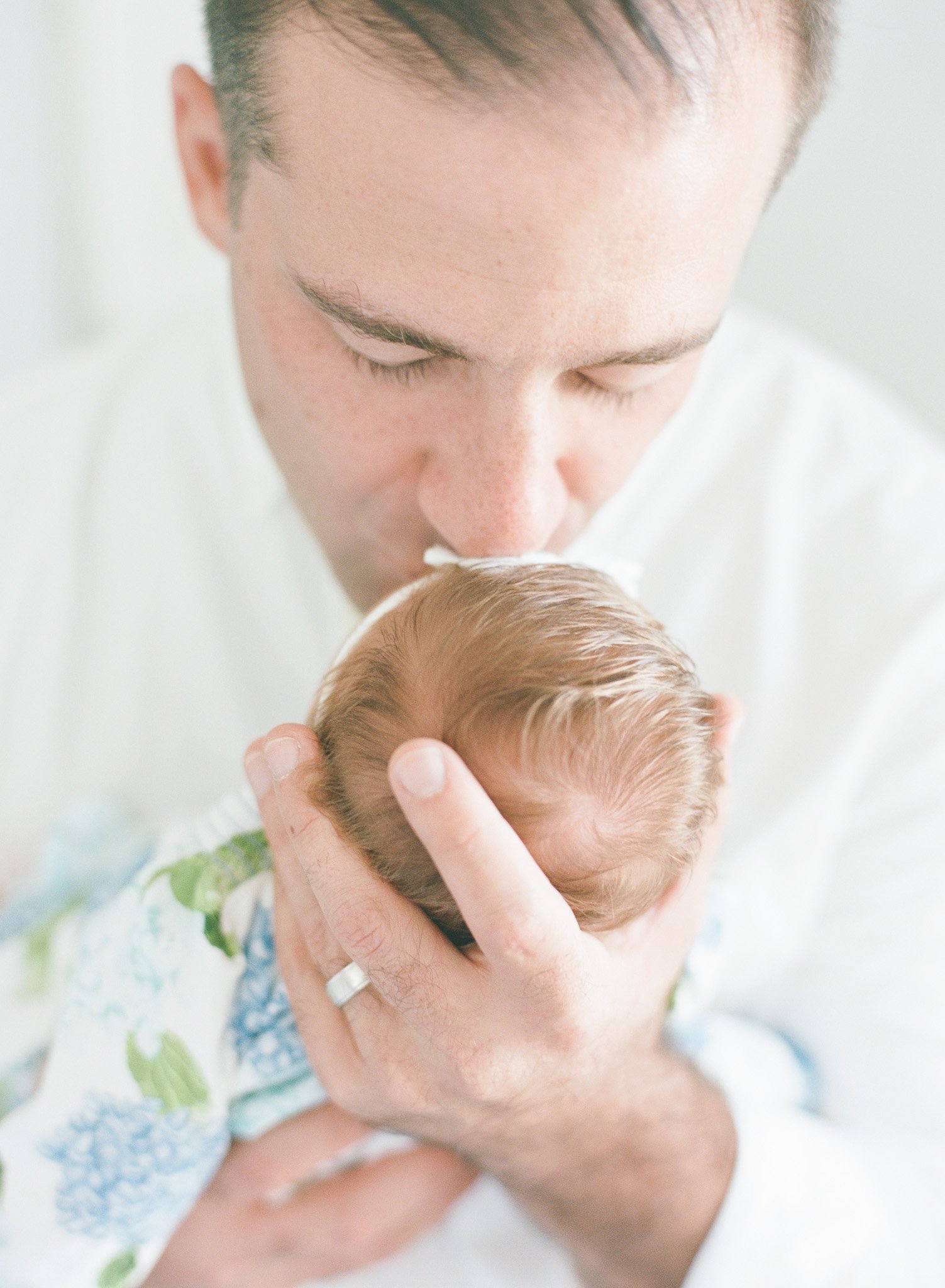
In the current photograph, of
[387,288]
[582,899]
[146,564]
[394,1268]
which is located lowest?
[394,1268]

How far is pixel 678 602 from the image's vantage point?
4.92 ft

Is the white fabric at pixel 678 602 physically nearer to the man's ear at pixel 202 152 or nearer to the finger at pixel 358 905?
the man's ear at pixel 202 152

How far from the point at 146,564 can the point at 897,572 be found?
1117mm

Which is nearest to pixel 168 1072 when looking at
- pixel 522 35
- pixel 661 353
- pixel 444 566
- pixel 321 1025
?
pixel 321 1025

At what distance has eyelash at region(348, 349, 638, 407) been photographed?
0.88m

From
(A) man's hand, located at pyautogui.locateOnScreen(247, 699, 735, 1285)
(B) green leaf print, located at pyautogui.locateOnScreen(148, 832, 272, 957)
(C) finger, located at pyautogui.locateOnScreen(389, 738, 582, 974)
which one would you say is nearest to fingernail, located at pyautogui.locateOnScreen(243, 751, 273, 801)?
(A) man's hand, located at pyautogui.locateOnScreen(247, 699, 735, 1285)

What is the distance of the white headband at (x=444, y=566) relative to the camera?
2.99 ft

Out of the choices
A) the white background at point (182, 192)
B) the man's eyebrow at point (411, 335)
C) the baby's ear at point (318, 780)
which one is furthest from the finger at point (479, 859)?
the white background at point (182, 192)

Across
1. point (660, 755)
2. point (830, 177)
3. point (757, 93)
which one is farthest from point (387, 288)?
point (830, 177)

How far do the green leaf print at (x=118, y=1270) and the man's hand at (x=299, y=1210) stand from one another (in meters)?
0.08

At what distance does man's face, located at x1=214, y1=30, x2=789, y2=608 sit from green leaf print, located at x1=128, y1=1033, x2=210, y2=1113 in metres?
0.54

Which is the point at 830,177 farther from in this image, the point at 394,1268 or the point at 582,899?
the point at 394,1268

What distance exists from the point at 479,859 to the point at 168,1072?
44 centimetres

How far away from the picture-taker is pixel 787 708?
57.2 inches
